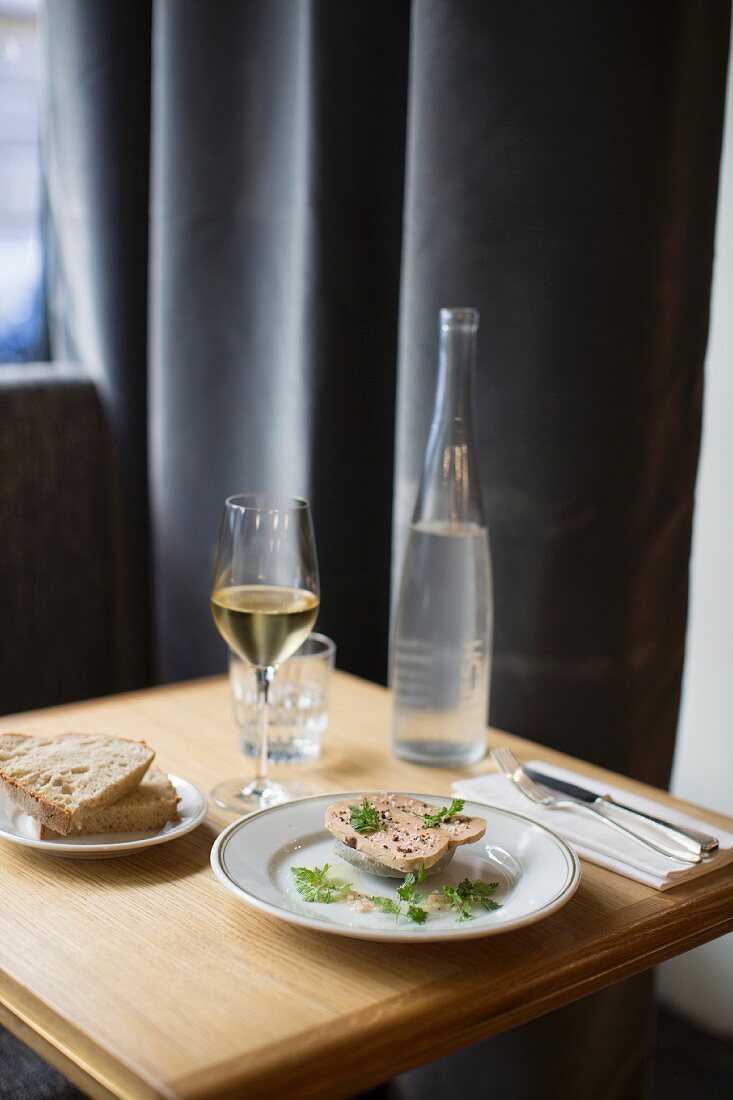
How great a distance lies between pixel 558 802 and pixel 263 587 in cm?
31

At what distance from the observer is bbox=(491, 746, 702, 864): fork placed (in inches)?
36.7

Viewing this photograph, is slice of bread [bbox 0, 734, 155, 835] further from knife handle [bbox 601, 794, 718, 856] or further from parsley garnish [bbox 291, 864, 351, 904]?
knife handle [bbox 601, 794, 718, 856]

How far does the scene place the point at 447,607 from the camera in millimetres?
1175

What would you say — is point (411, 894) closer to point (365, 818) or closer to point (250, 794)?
point (365, 818)

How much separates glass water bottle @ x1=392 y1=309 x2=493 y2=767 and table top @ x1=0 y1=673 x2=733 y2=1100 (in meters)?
0.25

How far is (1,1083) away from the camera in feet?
3.67

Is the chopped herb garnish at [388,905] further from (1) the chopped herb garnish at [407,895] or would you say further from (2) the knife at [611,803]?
(2) the knife at [611,803]

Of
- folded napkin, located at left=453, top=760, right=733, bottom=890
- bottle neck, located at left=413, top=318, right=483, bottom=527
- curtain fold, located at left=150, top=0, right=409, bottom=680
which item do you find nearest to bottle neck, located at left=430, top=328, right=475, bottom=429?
bottle neck, located at left=413, top=318, right=483, bottom=527

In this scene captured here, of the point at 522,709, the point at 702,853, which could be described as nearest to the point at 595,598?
the point at 522,709

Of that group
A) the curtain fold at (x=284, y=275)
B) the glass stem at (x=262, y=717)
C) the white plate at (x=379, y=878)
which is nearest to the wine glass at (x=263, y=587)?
the glass stem at (x=262, y=717)

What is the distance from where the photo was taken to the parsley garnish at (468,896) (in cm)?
80

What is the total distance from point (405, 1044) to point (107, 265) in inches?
69.6

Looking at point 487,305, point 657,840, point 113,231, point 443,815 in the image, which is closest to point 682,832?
point 657,840

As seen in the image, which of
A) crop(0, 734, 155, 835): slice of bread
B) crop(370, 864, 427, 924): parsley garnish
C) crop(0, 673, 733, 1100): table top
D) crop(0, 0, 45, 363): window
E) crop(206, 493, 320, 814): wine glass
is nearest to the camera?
crop(0, 673, 733, 1100): table top
